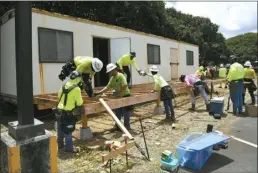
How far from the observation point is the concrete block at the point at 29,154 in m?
3.03

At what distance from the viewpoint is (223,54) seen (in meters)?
37.8

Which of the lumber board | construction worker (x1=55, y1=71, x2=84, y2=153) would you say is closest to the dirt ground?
construction worker (x1=55, y1=71, x2=84, y2=153)

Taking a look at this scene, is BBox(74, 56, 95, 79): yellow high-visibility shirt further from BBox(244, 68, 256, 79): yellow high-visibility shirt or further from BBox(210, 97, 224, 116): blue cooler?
BBox(244, 68, 256, 79): yellow high-visibility shirt

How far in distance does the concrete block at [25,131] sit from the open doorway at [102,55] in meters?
9.42

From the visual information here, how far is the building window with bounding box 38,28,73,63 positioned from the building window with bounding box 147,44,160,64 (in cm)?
529

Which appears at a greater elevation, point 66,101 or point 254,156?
point 66,101

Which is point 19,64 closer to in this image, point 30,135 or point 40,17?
point 30,135

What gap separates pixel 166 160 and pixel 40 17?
5955mm

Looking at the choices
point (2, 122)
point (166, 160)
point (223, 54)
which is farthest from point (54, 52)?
point (223, 54)

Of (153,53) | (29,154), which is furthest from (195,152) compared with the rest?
(153,53)

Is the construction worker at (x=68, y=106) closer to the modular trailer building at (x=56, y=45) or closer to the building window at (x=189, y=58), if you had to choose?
the modular trailer building at (x=56, y=45)

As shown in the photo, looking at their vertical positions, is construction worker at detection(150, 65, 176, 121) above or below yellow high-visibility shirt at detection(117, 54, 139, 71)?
below

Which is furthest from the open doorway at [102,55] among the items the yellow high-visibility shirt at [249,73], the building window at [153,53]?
the yellow high-visibility shirt at [249,73]

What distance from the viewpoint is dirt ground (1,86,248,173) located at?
5387 millimetres
